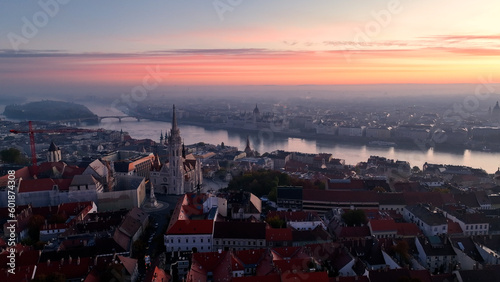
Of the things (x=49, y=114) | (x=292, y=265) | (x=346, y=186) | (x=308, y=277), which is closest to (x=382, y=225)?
(x=292, y=265)

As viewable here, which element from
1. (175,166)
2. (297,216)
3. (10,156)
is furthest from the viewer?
(10,156)

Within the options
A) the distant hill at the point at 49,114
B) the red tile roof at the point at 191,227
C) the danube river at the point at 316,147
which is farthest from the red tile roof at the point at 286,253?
the distant hill at the point at 49,114

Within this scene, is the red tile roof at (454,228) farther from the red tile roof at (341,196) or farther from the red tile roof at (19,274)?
the red tile roof at (19,274)

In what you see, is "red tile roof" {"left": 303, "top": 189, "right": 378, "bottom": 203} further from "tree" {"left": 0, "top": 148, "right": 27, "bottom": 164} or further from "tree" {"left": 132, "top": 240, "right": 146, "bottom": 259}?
"tree" {"left": 0, "top": 148, "right": 27, "bottom": 164}

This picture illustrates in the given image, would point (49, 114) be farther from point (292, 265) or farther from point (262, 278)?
point (262, 278)

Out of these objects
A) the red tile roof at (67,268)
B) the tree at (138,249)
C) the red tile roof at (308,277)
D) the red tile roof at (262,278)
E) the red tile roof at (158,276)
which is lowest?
the tree at (138,249)

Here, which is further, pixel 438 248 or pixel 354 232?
pixel 354 232
